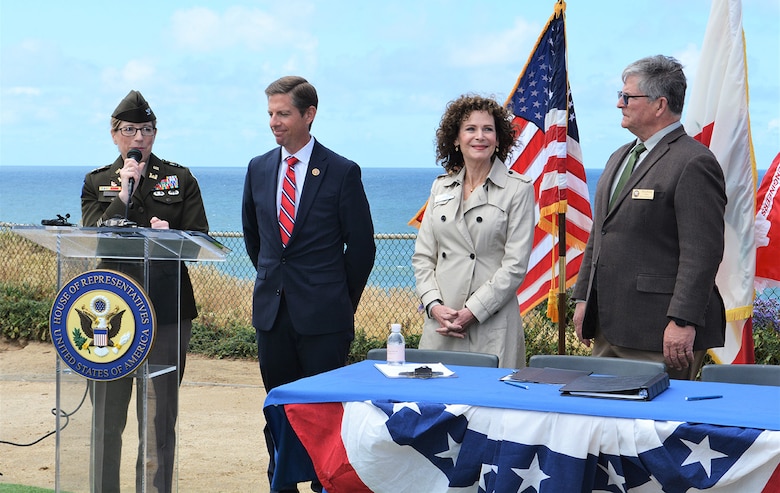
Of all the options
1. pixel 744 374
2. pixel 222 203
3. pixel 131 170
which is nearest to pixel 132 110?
pixel 131 170

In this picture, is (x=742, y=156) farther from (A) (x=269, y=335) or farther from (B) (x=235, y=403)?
(B) (x=235, y=403)

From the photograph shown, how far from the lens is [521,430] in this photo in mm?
3229

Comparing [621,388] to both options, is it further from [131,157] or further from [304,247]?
[131,157]

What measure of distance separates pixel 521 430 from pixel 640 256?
1.56 meters

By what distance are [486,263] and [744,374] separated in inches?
53.6

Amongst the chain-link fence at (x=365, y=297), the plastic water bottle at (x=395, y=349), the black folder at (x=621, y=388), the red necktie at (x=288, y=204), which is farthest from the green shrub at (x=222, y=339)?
the black folder at (x=621, y=388)

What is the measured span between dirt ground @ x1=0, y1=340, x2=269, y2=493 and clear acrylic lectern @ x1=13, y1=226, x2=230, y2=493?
0.5 inches

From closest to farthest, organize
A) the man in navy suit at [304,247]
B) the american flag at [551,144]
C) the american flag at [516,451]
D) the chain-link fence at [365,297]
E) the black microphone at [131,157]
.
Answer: the american flag at [516,451] < the black microphone at [131,157] < the man in navy suit at [304,247] < the american flag at [551,144] < the chain-link fence at [365,297]

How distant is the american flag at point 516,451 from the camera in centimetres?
303

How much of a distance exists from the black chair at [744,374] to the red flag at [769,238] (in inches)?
75.7

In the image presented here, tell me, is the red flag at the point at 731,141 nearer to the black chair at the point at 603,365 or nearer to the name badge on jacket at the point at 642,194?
the name badge on jacket at the point at 642,194

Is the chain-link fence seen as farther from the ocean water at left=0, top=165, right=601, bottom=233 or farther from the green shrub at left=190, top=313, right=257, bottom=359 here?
the ocean water at left=0, top=165, right=601, bottom=233

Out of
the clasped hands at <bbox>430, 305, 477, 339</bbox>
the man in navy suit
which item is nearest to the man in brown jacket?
the clasped hands at <bbox>430, 305, 477, 339</bbox>

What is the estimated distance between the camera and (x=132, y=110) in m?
4.47
